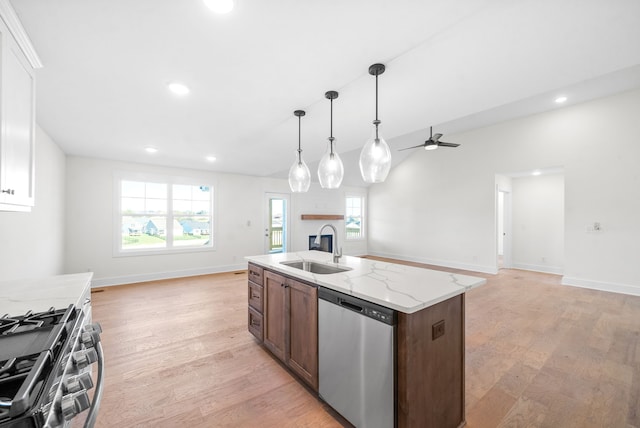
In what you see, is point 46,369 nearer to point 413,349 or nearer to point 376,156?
point 413,349

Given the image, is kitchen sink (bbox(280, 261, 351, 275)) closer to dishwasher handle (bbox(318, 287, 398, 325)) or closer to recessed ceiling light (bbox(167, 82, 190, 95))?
dishwasher handle (bbox(318, 287, 398, 325))

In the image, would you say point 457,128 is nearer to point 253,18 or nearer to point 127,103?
point 253,18

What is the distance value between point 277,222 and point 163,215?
109 inches

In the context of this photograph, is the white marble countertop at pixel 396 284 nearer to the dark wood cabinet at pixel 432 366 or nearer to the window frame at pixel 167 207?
the dark wood cabinet at pixel 432 366

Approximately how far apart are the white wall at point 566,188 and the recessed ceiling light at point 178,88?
5576mm

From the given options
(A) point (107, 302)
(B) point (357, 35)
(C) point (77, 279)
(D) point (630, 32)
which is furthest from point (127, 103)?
(D) point (630, 32)

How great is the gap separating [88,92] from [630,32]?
4.04 metres

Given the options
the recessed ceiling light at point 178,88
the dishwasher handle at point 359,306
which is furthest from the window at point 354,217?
the dishwasher handle at point 359,306

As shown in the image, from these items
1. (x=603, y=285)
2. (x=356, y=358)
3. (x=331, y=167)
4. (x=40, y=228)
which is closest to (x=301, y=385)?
(x=356, y=358)

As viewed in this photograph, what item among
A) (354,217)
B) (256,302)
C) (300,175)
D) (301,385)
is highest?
(300,175)

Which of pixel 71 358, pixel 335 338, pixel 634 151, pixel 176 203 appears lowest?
pixel 335 338

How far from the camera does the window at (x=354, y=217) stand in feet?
28.2

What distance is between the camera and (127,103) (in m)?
2.56

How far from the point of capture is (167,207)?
18.1 feet
